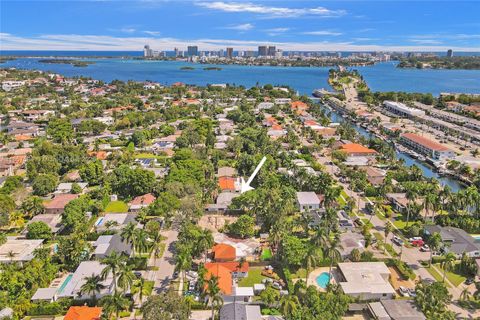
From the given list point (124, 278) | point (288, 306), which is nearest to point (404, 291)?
point (288, 306)

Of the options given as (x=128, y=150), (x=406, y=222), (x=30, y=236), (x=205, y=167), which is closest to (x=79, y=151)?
(x=128, y=150)

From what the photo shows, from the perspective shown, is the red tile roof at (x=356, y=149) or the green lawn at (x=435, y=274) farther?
the red tile roof at (x=356, y=149)

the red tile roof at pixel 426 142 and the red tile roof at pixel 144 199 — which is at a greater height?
the red tile roof at pixel 426 142

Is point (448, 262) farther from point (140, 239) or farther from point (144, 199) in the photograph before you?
point (144, 199)

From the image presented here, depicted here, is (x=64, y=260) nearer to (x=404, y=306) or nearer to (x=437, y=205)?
(x=404, y=306)

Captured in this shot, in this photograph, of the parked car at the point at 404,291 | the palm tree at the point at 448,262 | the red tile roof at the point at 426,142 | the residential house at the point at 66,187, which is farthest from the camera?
the red tile roof at the point at 426,142

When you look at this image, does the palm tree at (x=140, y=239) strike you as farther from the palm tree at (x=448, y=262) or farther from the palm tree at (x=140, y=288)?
the palm tree at (x=448, y=262)

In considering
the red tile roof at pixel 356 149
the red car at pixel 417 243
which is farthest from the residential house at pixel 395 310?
the red tile roof at pixel 356 149

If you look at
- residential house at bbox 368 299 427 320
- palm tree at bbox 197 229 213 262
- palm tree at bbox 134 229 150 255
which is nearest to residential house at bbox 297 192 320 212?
palm tree at bbox 197 229 213 262
